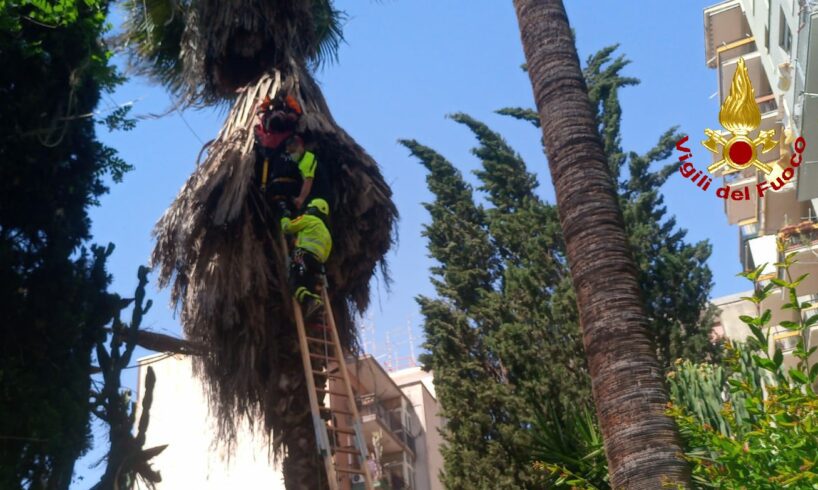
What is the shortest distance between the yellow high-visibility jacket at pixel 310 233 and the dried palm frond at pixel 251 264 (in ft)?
1.05

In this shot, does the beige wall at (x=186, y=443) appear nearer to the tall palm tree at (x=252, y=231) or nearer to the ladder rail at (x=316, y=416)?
the tall palm tree at (x=252, y=231)

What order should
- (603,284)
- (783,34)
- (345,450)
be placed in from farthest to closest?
(783,34), (345,450), (603,284)

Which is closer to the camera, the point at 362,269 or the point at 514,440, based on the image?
the point at 362,269

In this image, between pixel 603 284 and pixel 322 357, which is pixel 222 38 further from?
pixel 603 284

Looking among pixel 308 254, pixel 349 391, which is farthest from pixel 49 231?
pixel 349 391

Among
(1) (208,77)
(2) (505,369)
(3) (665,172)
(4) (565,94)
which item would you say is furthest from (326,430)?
(3) (665,172)

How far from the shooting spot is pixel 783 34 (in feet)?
47.4

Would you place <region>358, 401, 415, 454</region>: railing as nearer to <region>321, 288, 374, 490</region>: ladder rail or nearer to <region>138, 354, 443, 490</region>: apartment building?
<region>138, 354, 443, 490</region>: apartment building

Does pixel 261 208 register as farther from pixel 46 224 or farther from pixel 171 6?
pixel 171 6

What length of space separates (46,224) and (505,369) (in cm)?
719

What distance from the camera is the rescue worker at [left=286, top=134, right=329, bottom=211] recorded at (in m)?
8.83

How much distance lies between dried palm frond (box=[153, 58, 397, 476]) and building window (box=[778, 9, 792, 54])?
7.50 m

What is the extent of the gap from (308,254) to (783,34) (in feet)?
30.0

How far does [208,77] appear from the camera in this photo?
1005 cm
